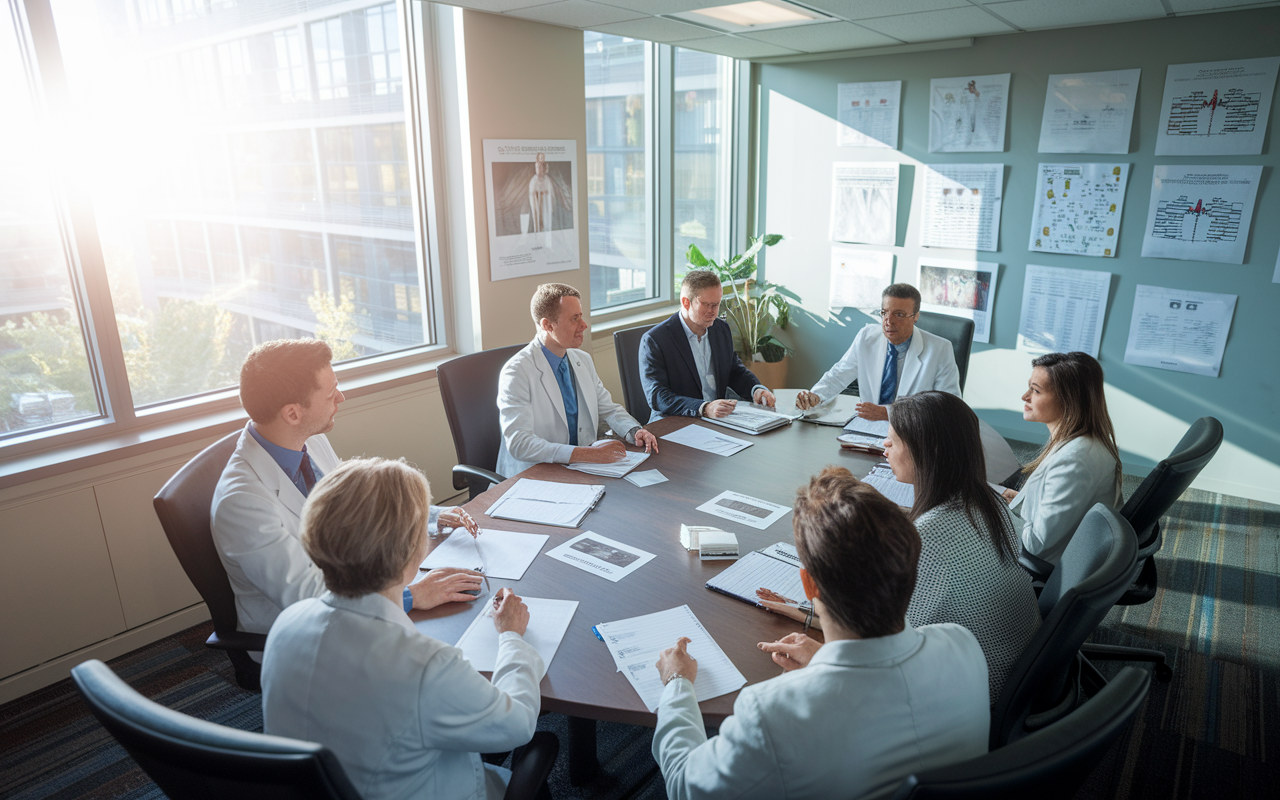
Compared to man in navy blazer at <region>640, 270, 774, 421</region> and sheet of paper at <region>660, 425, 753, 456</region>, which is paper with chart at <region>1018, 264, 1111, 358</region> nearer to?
man in navy blazer at <region>640, 270, 774, 421</region>

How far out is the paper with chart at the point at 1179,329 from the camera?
4086 millimetres

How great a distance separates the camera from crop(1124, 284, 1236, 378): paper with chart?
4.09 metres

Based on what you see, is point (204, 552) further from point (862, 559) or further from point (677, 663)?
point (862, 559)

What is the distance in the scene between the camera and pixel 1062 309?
457 centimetres

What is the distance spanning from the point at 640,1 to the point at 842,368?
198cm

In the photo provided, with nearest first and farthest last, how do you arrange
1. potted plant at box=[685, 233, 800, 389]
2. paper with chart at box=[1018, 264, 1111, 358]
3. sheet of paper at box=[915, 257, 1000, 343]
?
paper with chart at box=[1018, 264, 1111, 358]
sheet of paper at box=[915, 257, 1000, 343]
potted plant at box=[685, 233, 800, 389]

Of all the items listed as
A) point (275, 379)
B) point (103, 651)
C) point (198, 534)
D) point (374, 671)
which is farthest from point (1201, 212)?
point (103, 651)

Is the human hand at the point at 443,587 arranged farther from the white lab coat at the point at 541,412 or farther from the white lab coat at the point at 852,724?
the white lab coat at the point at 541,412

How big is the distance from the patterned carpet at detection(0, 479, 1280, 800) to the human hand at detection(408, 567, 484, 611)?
0.82m

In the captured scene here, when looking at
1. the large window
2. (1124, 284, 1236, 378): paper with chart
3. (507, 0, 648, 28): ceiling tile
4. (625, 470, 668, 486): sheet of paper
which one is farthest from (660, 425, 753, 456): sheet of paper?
(1124, 284, 1236, 378): paper with chart

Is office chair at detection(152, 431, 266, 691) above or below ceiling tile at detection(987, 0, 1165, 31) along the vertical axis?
below

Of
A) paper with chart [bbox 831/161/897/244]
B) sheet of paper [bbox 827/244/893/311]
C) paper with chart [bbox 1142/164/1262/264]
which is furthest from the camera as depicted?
sheet of paper [bbox 827/244/893/311]

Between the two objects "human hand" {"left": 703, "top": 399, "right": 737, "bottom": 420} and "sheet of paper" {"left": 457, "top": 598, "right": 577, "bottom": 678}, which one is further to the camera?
"human hand" {"left": 703, "top": 399, "right": 737, "bottom": 420}

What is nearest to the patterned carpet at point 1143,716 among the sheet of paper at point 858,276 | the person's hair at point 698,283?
the person's hair at point 698,283
